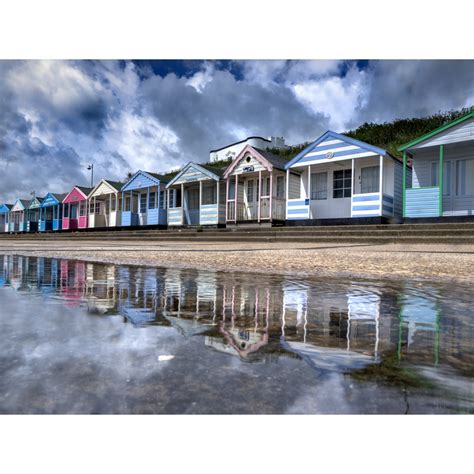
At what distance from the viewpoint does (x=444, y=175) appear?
49.9ft

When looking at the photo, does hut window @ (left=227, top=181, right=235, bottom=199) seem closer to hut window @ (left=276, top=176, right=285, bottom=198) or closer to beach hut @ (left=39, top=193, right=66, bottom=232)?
hut window @ (left=276, top=176, right=285, bottom=198)

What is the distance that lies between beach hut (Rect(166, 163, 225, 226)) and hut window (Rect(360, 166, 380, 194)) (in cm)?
770

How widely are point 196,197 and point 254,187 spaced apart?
16.7ft

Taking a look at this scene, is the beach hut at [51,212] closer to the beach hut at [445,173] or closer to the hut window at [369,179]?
the hut window at [369,179]

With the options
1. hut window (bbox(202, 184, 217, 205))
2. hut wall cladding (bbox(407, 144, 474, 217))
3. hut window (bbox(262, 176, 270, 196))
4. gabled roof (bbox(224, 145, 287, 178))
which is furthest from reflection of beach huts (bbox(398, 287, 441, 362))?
hut window (bbox(202, 184, 217, 205))

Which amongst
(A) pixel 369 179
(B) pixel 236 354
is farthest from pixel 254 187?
(B) pixel 236 354

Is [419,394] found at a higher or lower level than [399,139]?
lower

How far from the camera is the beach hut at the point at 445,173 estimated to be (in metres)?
13.9

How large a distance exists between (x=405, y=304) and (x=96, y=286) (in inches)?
94.9

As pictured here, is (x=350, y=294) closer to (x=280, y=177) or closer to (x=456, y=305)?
(x=456, y=305)

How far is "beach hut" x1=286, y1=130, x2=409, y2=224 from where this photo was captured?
15602 mm

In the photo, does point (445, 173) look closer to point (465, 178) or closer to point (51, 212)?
point (465, 178)

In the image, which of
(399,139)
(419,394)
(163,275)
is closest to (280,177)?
(399,139)

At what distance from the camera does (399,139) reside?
29.5 meters
